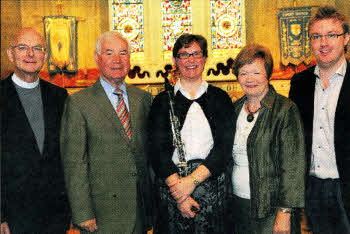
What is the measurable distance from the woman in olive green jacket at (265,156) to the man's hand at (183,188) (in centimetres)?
29

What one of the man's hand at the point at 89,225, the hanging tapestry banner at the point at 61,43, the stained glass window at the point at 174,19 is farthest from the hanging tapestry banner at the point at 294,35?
→ the man's hand at the point at 89,225

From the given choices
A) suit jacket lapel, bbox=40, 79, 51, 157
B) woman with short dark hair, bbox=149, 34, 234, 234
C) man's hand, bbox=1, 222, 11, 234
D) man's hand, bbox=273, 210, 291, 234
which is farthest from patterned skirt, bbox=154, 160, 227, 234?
man's hand, bbox=1, 222, 11, 234

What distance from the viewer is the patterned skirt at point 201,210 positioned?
74.6 inches

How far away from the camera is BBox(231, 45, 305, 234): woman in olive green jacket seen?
176 centimetres

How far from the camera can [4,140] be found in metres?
1.94

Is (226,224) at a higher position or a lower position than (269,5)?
lower

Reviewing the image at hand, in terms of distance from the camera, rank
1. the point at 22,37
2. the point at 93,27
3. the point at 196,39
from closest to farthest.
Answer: the point at 196,39 → the point at 22,37 → the point at 93,27

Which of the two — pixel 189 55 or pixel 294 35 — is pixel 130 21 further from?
pixel 189 55

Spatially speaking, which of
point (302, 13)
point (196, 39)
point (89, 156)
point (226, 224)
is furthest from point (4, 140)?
point (302, 13)

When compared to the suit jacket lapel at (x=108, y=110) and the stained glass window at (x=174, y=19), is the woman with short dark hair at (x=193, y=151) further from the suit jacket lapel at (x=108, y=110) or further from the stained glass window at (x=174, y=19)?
the stained glass window at (x=174, y=19)

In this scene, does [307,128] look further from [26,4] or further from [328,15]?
[26,4]

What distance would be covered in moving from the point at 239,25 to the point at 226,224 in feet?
15.6

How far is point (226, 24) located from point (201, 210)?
15.6 ft

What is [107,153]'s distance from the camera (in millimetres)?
1922
